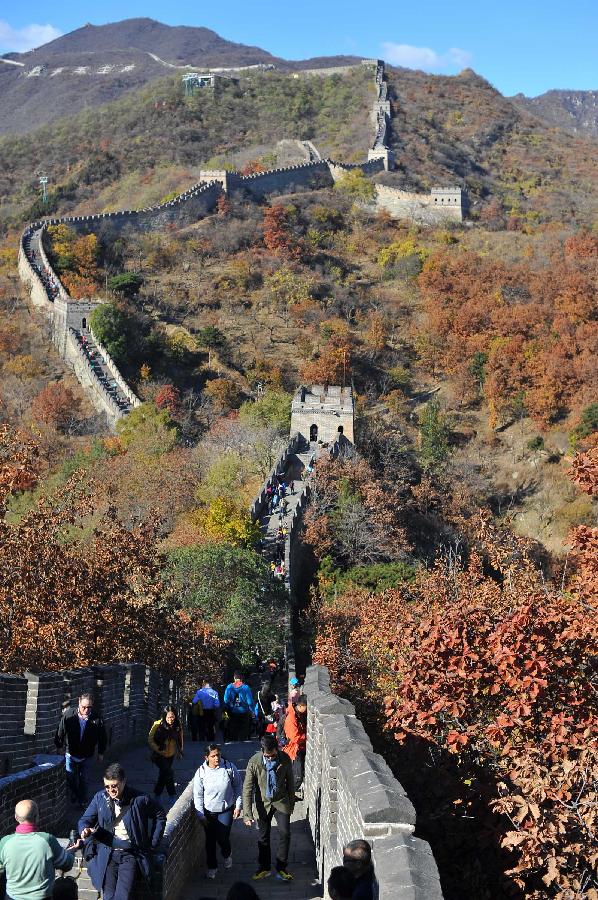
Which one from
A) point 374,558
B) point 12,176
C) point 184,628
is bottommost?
point 374,558

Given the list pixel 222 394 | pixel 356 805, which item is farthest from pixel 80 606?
pixel 222 394

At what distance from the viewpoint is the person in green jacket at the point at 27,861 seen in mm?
6336

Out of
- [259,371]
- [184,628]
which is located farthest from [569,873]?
[259,371]

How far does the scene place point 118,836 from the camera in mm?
7129

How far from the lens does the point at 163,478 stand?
37125 millimetres

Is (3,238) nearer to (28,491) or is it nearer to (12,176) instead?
(12,176)

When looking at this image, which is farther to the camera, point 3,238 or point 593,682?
point 3,238

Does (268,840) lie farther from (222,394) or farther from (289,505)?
(222,394)

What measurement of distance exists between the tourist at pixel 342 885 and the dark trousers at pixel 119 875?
1.55 metres

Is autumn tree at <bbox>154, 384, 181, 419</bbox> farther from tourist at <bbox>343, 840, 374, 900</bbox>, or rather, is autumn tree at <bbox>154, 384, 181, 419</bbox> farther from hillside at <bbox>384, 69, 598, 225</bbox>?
hillside at <bbox>384, 69, 598, 225</bbox>

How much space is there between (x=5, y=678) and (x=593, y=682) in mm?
5878

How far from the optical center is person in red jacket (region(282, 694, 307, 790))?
35.8 feet

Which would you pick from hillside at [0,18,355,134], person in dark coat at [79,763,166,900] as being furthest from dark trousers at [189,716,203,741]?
hillside at [0,18,355,134]

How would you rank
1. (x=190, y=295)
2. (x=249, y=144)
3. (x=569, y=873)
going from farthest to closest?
(x=249, y=144)
(x=190, y=295)
(x=569, y=873)
